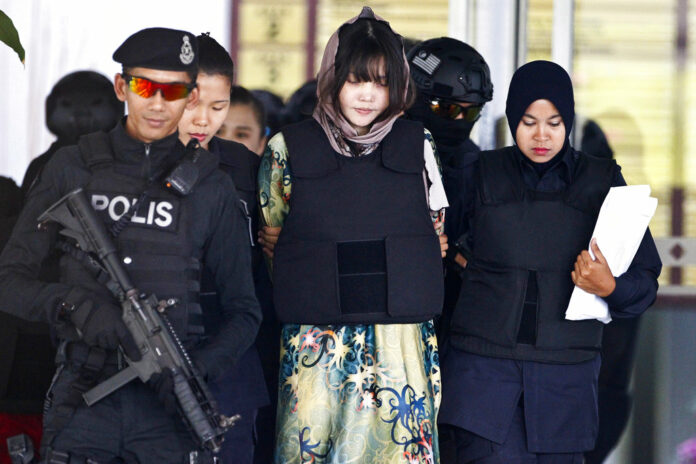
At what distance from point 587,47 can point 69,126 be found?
1925mm

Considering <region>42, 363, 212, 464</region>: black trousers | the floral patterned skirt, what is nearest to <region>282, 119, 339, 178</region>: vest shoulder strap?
the floral patterned skirt

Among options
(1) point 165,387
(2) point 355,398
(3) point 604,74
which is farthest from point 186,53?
(3) point 604,74

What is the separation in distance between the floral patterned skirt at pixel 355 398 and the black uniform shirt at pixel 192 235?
0.28m

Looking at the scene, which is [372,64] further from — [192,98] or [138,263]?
[138,263]

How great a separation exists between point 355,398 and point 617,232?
0.79 meters

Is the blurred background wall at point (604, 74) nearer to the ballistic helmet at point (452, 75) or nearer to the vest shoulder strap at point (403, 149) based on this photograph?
the ballistic helmet at point (452, 75)

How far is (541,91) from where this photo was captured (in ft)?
10.1

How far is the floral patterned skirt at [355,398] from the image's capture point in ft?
9.27

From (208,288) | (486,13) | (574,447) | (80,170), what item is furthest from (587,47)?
(80,170)

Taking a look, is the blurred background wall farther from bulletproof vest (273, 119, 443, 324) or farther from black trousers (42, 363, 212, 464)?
black trousers (42, 363, 212, 464)

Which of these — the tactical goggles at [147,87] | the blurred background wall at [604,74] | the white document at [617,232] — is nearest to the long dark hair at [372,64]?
the tactical goggles at [147,87]

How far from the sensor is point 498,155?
322 centimetres

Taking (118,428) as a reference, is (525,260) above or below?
above

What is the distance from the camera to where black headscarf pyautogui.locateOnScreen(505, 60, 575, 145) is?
309cm
